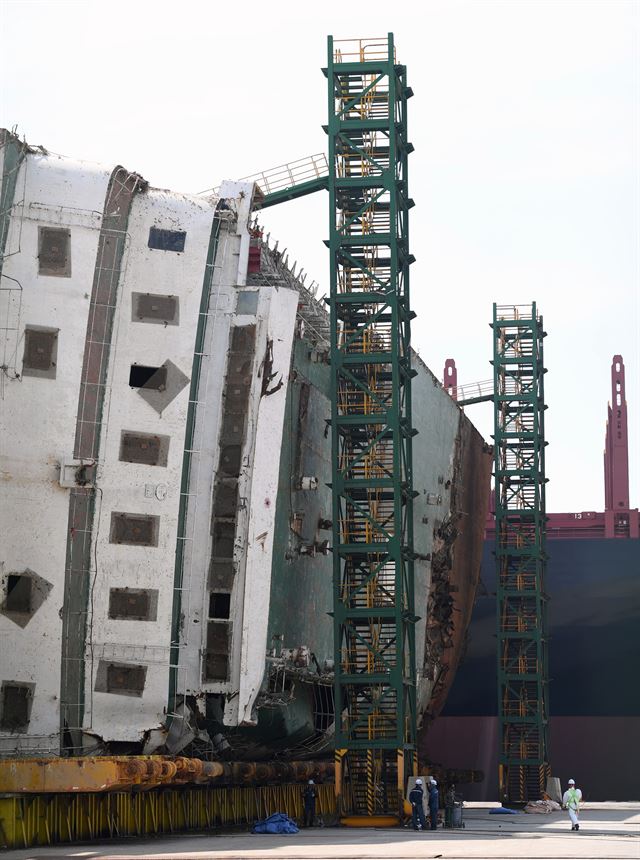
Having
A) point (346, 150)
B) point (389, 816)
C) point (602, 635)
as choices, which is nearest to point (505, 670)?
point (602, 635)

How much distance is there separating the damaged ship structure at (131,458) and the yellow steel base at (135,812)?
4.68ft

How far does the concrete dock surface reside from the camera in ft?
86.7

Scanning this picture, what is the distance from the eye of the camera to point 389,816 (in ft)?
139

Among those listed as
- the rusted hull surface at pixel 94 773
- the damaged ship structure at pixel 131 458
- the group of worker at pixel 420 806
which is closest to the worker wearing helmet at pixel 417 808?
the group of worker at pixel 420 806

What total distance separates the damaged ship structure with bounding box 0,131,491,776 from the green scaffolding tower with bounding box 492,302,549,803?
31775 mm

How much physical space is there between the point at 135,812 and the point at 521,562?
37.1m

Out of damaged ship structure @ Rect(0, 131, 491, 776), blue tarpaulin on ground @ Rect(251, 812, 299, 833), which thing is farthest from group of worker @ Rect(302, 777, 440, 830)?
damaged ship structure @ Rect(0, 131, 491, 776)

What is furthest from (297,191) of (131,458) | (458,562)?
(458,562)

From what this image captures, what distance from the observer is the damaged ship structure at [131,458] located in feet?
114

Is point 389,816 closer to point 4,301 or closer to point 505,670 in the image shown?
point 4,301

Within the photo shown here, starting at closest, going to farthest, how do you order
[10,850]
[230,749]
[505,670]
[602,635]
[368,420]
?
1. [10,850]
2. [230,749]
3. [368,420]
4. [505,670]
5. [602,635]

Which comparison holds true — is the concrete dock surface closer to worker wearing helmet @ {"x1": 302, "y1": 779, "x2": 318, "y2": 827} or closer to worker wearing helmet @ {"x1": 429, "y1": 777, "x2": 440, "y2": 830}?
worker wearing helmet @ {"x1": 429, "y1": 777, "x2": 440, "y2": 830}

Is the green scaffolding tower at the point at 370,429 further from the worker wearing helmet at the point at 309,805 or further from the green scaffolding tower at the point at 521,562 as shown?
the green scaffolding tower at the point at 521,562

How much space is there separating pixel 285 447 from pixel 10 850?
1682 centimetres
